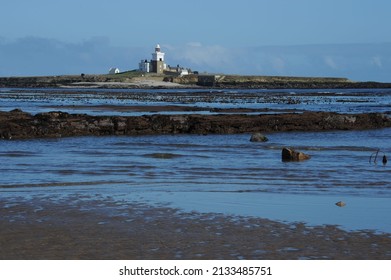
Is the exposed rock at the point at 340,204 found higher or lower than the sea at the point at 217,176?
higher

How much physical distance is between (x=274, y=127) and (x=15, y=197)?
18.9 m

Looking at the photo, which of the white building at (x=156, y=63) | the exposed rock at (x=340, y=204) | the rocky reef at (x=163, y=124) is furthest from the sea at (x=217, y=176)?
the white building at (x=156, y=63)

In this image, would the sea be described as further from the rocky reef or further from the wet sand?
the rocky reef

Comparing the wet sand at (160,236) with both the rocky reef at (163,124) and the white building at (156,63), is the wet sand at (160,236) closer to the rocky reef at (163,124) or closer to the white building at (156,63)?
the rocky reef at (163,124)

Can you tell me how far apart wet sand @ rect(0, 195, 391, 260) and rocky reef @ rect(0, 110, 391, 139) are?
49.5ft

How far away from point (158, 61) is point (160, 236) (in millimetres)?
164387

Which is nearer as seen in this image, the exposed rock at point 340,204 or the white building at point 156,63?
the exposed rock at point 340,204

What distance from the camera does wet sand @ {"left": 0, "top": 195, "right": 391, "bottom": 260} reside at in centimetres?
822

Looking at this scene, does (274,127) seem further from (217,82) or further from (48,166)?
(217,82)

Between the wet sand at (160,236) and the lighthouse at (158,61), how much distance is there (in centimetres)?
16202

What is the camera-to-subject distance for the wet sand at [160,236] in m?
8.22

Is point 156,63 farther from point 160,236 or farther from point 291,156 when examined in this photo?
point 160,236

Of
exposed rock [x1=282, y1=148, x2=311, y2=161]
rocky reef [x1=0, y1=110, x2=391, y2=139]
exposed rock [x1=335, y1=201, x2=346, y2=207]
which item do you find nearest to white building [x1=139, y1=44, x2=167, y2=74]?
rocky reef [x1=0, y1=110, x2=391, y2=139]

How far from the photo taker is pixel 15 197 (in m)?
12.1
